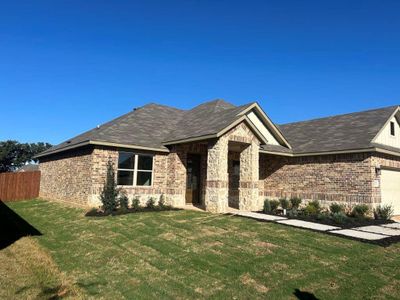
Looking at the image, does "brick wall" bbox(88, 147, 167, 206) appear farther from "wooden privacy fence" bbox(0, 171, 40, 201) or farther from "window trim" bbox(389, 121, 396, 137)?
"window trim" bbox(389, 121, 396, 137)

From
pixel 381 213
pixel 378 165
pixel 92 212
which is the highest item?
pixel 378 165

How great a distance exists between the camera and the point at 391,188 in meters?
17.1

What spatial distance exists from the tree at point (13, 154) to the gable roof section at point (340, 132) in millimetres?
52955

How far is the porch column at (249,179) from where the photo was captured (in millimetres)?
15312

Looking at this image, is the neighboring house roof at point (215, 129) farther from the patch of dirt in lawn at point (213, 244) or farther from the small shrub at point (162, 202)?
the patch of dirt in lawn at point (213, 244)

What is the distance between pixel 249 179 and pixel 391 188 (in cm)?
805

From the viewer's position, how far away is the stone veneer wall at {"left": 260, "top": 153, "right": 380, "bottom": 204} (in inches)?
611

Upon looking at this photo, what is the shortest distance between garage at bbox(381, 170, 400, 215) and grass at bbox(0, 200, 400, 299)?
28.3 ft


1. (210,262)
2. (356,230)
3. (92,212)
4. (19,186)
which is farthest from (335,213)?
(19,186)

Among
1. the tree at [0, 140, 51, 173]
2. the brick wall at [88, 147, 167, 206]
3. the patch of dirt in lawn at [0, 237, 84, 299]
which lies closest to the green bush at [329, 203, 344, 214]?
the brick wall at [88, 147, 167, 206]

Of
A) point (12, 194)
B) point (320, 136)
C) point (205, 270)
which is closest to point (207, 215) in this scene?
point (205, 270)

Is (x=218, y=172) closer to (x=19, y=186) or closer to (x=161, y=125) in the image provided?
(x=161, y=125)

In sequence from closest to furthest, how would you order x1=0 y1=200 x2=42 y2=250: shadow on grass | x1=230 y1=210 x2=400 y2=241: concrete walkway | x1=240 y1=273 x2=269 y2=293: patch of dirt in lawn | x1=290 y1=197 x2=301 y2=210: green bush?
x1=240 y1=273 x2=269 y2=293: patch of dirt in lawn < x1=230 y1=210 x2=400 y2=241: concrete walkway < x1=0 y1=200 x2=42 y2=250: shadow on grass < x1=290 y1=197 x2=301 y2=210: green bush

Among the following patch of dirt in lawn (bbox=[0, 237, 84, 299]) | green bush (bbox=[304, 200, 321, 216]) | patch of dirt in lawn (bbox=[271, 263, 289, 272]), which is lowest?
patch of dirt in lawn (bbox=[0, 237, 84, 299])
